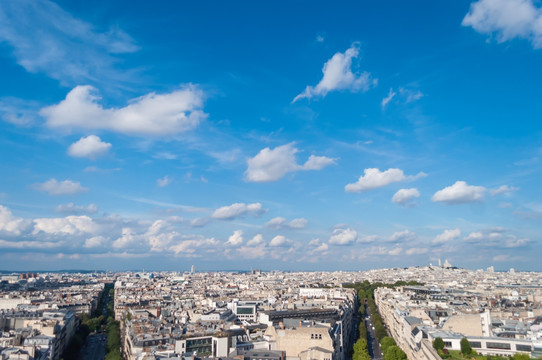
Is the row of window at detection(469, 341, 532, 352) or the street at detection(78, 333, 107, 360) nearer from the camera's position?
the row of window at detection(469, 341, 532, 352)

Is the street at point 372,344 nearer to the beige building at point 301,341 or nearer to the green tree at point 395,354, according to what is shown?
the green tree at point 395,354

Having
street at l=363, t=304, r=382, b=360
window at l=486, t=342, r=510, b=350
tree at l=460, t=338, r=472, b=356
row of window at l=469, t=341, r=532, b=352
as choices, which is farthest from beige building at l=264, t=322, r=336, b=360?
street at l=363, t=304, r=382, b=360

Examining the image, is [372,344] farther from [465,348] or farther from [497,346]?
[465,348]

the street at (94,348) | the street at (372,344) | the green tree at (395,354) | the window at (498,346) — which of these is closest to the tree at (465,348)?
the window at (498,346)

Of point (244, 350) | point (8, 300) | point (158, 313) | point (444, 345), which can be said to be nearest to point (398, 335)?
point (444, 345)

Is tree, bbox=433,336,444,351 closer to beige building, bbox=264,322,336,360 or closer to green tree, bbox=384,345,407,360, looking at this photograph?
beige building, bbox=264,322,336,360

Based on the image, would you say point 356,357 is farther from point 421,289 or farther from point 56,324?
point 421,289

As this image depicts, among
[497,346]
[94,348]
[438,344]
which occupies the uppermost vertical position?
[438,344]

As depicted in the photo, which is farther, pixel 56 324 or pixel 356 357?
pixel 56 324

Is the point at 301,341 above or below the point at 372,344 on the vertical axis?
above

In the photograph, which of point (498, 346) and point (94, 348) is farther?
point (94, 348)

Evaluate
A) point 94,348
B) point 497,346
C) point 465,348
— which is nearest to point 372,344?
point 497,346
